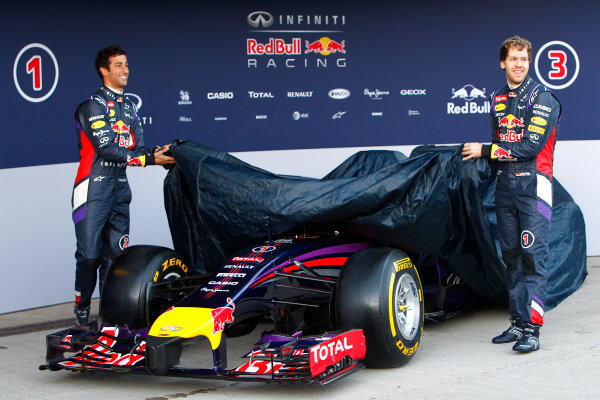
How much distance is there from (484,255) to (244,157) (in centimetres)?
295

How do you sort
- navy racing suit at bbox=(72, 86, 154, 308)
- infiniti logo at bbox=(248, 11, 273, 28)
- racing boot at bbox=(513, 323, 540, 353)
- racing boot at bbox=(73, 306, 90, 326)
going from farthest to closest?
infiniti logo at bbox=(248, 11, 273, 28)
racing boot at bbox=(73, 306, 90, 326)
navy racing suit at bbox=(72, 86, 154, 308)
racing boot at bbox=(513, 323, 540, 353)

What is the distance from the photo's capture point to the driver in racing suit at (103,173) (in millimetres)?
5797

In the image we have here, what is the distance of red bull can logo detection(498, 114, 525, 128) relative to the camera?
545 centimetres

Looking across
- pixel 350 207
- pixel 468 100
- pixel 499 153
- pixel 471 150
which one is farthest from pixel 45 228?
pixel 468 100

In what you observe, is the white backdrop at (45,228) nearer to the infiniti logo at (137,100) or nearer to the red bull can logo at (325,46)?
the infiniti logo at (137,100)

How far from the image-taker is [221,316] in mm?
4648

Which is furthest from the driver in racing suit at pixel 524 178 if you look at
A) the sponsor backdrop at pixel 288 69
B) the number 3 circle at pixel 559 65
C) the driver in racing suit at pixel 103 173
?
the number 3 circle at pixel 559 65

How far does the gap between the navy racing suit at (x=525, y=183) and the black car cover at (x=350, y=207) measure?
0.18 m

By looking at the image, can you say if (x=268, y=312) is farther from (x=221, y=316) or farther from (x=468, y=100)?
(x=468, y=100)

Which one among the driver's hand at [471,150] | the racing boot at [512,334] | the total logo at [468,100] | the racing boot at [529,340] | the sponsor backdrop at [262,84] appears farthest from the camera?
the total logo at [468,100]

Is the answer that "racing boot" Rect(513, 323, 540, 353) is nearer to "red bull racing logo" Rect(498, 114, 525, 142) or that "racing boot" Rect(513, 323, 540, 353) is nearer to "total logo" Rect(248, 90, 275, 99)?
"red bull racing logo" Rect(498, 114, 525, 142)

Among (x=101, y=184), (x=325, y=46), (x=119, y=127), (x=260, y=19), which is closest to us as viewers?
(x=101, y=184)

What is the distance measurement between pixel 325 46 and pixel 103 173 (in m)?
3.17

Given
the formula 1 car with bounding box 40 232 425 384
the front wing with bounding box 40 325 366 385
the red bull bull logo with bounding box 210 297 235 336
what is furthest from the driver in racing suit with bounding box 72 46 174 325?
the red bull bull logo with bounding box 210 297 235 336
